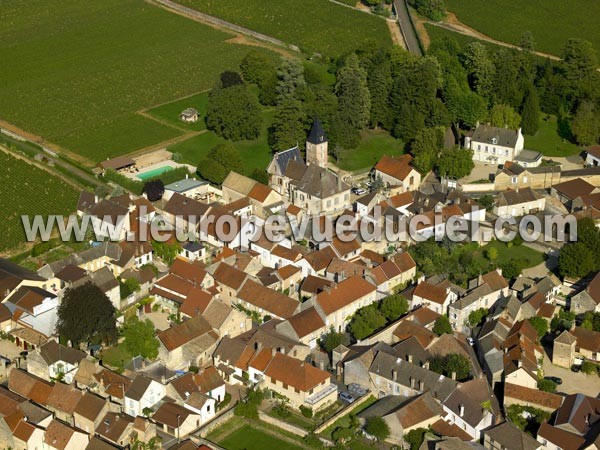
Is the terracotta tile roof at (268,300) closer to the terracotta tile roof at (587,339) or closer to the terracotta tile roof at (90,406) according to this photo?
the terracotta tile roof at (90,406)

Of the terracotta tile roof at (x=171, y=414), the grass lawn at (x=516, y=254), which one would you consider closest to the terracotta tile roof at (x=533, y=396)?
the grass lawn at (x=516, y=254)

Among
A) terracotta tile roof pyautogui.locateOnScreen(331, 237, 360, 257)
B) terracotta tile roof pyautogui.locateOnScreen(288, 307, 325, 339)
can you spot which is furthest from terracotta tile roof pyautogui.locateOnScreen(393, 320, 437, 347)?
terracotta tile roof pyautogui.locateOnScreen(331, 237, 360, 257)

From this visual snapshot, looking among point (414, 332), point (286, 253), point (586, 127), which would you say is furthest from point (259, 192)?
point (586, 127)

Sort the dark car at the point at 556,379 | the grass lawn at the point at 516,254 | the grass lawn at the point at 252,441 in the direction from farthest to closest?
the grass lawn at the point at 516,254
the dark car at the point at 556,379
the grass lawn at the point at 252,441

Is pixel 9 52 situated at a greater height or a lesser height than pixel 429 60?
lesser

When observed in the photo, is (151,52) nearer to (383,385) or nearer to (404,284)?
(404,284)

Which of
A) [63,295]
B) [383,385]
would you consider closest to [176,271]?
[63,295]

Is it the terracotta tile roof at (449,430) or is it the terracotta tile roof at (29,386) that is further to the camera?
the terracotta tile roof at (29,386)
